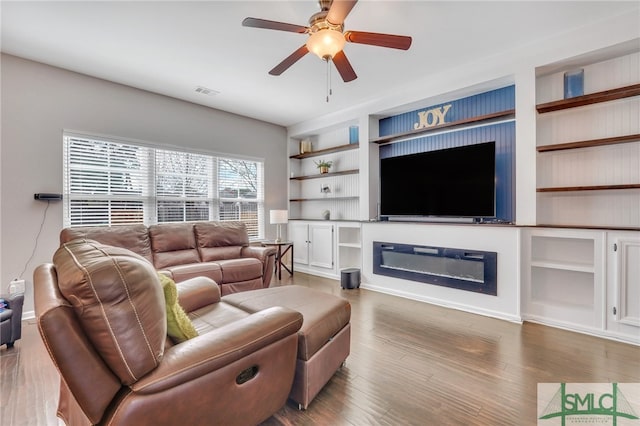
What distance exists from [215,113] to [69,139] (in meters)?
1.96

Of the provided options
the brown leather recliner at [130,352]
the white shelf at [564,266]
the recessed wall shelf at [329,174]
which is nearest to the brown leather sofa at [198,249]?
the recessed wall shelf at [329,174]

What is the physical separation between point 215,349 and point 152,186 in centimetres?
363

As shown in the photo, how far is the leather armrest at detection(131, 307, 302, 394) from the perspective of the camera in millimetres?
1055

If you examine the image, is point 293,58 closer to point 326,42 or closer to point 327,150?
point 326,42

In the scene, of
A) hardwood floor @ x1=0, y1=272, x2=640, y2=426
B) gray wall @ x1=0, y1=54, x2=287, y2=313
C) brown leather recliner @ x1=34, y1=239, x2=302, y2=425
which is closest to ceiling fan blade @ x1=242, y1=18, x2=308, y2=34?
brown leather recliner @ x1=34, y1=239, x2=302, y2=425

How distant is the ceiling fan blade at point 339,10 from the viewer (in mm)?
1740

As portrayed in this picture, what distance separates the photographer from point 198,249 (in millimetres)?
3945

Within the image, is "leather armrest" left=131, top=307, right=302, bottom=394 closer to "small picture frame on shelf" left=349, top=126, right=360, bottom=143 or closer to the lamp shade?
the lamp shade

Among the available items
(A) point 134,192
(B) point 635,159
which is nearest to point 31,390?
(A) point 134,192

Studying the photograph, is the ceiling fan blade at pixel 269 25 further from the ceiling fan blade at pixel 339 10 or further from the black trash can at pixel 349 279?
the black trash can at pixel 349 279

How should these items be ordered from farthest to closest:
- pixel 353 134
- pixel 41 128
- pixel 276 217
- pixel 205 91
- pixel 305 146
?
pixel 305 146 → pixel 276 217 → pixel 353 134 → pixel 205 91 → pixel 41 128

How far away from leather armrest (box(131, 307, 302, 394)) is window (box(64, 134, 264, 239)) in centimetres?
329

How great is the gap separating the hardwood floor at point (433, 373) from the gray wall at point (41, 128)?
2.83ft

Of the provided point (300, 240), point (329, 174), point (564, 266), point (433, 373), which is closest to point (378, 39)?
point (433, 373)
